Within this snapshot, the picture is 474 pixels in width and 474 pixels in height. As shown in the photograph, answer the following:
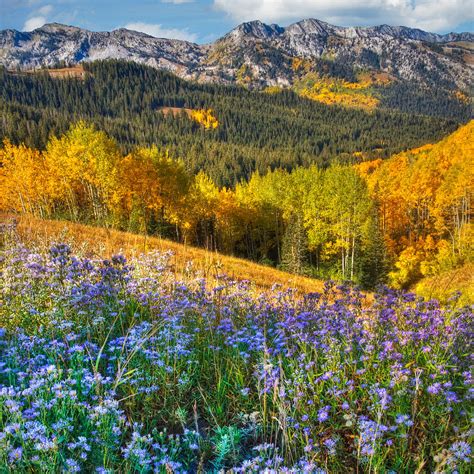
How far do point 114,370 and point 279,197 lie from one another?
53.9 metres

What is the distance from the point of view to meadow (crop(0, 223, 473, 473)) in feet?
9.32

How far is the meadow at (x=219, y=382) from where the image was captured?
2842mm

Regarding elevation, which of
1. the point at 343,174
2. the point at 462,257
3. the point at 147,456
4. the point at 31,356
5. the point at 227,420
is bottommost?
the point at 462,257

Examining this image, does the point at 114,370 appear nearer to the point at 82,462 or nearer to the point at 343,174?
the point at 82,462

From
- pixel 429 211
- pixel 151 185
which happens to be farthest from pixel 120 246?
pixel 429 211

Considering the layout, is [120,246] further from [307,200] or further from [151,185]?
[307,200]

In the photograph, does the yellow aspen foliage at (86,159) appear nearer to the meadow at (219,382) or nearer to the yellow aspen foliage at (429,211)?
the yellow aspen foliage at (429,211)

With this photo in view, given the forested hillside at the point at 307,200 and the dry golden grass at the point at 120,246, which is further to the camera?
the forested hillside at the point at 307,200

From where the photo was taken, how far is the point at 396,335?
4.41m

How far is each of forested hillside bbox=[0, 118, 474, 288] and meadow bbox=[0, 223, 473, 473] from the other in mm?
29406

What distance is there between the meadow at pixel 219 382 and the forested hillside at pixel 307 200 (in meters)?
29.4

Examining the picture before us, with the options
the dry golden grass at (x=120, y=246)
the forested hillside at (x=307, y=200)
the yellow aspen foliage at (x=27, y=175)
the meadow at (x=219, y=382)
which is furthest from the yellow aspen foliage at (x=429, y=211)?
the yellow aspen foliage at (x=27, y=175)

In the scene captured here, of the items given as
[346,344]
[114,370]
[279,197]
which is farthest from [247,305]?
[279,197]

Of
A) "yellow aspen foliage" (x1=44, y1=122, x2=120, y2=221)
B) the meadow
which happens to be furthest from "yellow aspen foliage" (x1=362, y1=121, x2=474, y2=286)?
the meadow
